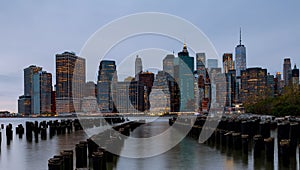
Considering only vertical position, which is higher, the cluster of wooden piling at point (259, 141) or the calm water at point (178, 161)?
the cluster of wooden piling at point (259, 141)

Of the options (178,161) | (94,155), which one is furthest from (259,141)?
(94,155)

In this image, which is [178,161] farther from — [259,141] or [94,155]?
[94,155]

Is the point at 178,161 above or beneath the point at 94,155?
beneath

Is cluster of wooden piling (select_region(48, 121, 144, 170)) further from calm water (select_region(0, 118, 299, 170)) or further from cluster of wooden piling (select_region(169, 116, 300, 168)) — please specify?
cluster of wooden piling (select_region(169, 116, 300, 168))

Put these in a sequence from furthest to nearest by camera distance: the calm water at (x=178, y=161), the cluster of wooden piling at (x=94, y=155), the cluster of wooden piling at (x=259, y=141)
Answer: the calm water at (x=178, y=161) → the cluster of wooden piling at (x=259, y=141) → the cluster of wooden piling at (x=94, y=155)

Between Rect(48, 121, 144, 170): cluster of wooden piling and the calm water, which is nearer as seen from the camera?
Rect(48, 121, 144, 170): cluster of wooden piling

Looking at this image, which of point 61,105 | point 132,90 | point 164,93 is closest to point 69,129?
point 132,90

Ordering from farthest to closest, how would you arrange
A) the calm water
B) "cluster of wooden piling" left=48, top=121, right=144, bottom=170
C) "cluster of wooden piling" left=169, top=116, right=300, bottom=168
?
the calm water, "cluster of wooden piling" left=169, top=116, right=300, bottom=168, "cluster of wooden piling" left=48, top=121, right=144, bottom=170

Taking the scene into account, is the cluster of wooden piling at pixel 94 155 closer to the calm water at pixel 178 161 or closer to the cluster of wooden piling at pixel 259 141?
the calm water at pixel 178 161

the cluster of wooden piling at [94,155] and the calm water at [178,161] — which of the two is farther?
the calm water at [178,161]

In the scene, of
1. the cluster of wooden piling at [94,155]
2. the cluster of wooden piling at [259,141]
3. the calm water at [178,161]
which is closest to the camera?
Answer: the cluster of wooden piling at [94,155]

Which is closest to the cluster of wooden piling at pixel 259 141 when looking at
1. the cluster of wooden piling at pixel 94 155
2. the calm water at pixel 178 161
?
the calm water at pixel 178 161

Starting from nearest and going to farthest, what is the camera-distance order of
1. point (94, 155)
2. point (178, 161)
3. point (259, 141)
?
point (94, 155) < point (259, 141) < point (178, 161)

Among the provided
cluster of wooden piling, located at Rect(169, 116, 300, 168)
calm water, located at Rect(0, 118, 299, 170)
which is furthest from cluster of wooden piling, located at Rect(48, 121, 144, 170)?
cluster of wooden piling, located at Rect(169, 116, 300, 168)
